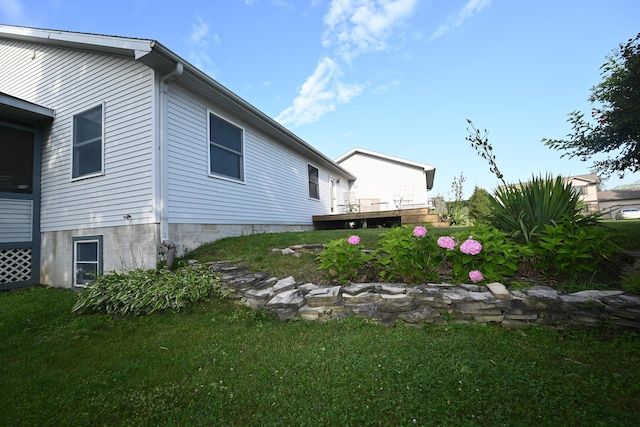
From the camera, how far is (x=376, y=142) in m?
18.6

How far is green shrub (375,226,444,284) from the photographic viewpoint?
3213 millimetres

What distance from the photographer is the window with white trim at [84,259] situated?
18.1 ft

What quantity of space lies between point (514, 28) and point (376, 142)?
40.3ft

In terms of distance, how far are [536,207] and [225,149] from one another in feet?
20.4

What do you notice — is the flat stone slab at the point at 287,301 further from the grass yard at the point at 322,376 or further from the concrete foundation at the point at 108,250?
the concrete foundation at the point at 108,250

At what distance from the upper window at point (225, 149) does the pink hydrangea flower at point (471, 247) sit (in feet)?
17.2

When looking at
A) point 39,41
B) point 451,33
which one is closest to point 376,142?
point 451,33

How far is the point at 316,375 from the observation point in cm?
199

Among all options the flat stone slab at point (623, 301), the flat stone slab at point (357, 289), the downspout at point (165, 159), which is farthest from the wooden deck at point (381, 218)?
the downspout at point (165, 159)

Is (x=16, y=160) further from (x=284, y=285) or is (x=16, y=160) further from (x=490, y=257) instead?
(x=490, y=257)

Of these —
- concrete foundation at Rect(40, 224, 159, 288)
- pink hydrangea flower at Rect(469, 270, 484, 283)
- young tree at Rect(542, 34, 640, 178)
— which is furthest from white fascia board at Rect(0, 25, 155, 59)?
young tree at Rect(542, 34, 640, 178)

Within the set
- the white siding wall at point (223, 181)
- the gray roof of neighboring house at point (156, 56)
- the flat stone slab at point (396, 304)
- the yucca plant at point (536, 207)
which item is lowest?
the flat stone slab at point (396, 304)

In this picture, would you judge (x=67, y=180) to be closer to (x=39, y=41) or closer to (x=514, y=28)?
(x=39, y=41)

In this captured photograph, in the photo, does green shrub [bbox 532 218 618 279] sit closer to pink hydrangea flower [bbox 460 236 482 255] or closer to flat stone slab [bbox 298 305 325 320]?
pink hydrangea flower [bbox 460 236 482 255]
